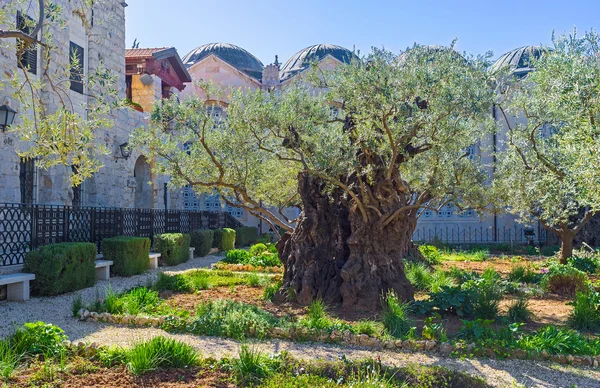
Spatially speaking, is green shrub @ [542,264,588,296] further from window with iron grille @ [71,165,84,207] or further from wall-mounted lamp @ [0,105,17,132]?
window with iron grille @ [71,165,84,207]

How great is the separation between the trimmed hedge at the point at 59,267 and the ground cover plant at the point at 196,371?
404 cm

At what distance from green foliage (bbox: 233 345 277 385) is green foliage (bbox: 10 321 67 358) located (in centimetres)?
185

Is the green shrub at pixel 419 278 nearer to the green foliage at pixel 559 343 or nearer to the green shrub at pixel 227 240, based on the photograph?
the green foliage at pixel 559 343

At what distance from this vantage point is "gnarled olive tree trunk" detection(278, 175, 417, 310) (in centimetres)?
790

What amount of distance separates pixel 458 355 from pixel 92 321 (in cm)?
475

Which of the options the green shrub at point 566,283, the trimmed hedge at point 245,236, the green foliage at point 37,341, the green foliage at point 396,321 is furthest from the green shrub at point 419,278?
the trimmed hedge at point 245,236

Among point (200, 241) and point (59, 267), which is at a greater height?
point (59, 267)

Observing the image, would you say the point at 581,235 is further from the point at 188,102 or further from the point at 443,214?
the point at 188,102

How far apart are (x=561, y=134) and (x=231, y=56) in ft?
84.4

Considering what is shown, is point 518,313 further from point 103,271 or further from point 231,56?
point 231,56

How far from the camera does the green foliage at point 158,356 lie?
4.67 m

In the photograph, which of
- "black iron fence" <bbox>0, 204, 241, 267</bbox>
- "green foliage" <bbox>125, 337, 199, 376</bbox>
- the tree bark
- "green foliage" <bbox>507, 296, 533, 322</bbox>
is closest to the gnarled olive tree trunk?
the tree bark

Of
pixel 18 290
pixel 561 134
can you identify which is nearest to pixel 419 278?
pixel 561 134

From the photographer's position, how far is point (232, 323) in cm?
637
